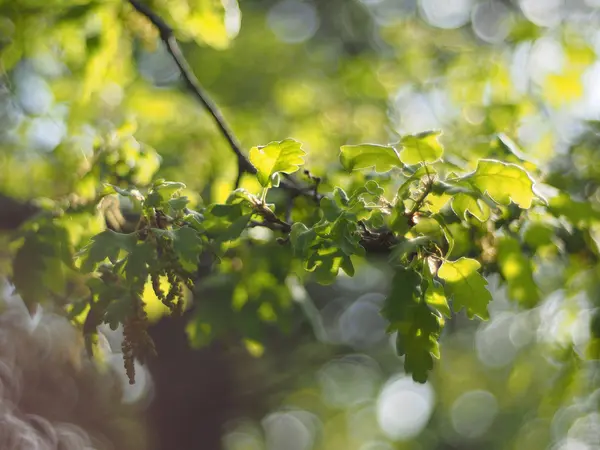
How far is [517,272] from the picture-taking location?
2.47 meters

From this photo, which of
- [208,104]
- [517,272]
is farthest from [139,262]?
[517,272]

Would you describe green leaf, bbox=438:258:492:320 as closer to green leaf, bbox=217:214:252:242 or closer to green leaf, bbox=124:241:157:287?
green leaf, bbox=217:214:252:242

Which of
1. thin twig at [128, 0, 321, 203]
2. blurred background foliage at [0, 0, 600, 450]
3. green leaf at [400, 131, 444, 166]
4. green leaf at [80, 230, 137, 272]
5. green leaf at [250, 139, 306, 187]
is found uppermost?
green leaf at [400, 131, 444, 166]

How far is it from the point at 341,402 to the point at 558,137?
398 inches

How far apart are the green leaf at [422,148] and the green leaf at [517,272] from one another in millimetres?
692

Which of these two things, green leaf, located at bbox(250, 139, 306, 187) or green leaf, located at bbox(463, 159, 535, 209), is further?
green leaf, located at bbox(250, 139, 306, 187)

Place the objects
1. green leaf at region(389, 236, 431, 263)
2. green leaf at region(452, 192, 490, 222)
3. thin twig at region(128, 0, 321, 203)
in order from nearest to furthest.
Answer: green leaf at region(389, 236, 431, 263)
green leaf at region(452, 192, 490, 222)
thin twig at region(128, 0, 321, 203)

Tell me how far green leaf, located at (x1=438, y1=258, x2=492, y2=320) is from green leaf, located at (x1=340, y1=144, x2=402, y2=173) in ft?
0.95

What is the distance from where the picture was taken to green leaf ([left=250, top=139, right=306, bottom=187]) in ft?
6.23

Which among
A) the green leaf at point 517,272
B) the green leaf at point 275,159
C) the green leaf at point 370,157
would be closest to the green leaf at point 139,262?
the green leaf at point 275,159

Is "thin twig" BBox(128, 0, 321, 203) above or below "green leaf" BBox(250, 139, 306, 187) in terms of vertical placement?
below

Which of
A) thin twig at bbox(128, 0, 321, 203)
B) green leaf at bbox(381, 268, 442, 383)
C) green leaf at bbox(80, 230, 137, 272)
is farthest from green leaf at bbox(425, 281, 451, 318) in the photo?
green leaf at bbox(80, 230, 137, 272)

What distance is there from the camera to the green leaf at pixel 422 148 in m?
1.82

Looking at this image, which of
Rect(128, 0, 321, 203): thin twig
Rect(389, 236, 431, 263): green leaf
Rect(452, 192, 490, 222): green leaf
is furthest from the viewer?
Rect(128, 0, 321, 203): thin twig
